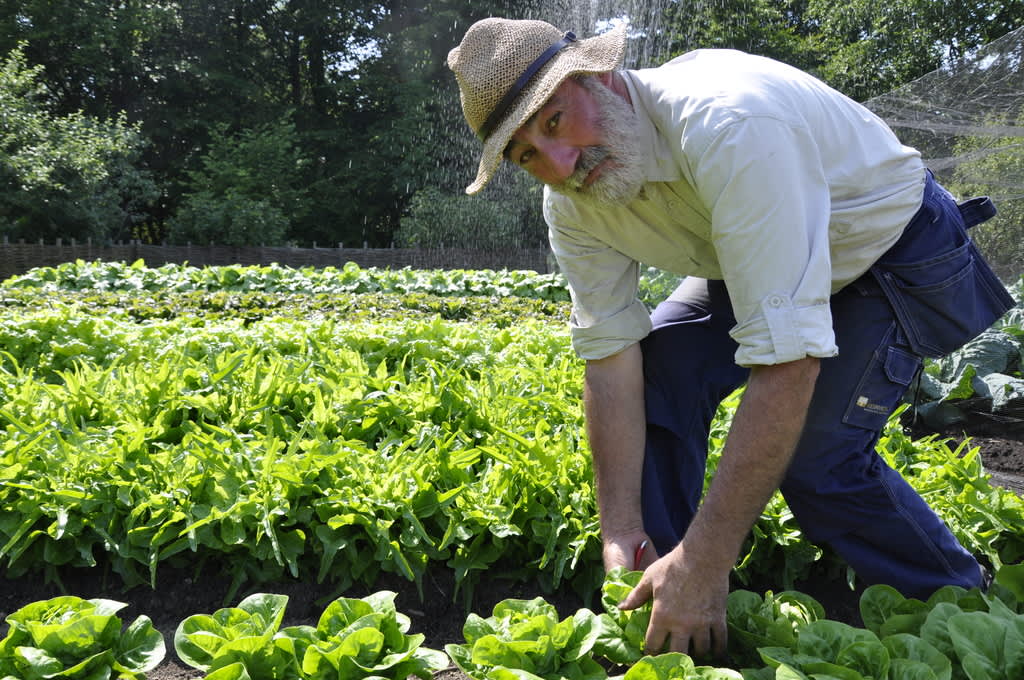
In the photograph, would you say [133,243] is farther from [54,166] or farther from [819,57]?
[819,57]

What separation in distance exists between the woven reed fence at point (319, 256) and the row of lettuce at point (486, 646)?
19406 mm

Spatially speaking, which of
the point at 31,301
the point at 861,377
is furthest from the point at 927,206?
the point at 31,301

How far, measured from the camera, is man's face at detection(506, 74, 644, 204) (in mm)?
1943

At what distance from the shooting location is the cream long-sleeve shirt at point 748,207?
164 cm

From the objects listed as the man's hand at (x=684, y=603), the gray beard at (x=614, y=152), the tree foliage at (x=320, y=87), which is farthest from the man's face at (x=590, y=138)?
the tree foliage at (x=320, y=87)

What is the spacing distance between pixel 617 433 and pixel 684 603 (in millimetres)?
657

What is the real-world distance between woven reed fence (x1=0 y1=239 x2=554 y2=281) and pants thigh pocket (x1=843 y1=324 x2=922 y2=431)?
62.5ft

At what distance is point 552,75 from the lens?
1895 millimetres

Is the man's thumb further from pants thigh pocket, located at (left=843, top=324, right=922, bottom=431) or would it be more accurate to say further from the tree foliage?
the tree foliage

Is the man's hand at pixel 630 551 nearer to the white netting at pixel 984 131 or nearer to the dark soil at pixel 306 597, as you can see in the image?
the dark soil at pixel 306 597

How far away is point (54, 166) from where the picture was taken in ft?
66.8

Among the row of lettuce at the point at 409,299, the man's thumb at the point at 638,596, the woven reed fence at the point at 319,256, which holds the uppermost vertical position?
the man's thumb at the point at 638,596

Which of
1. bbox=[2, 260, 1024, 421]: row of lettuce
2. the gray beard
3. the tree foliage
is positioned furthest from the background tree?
the gray beard

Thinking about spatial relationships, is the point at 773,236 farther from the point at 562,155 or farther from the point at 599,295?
the point at 599,295
